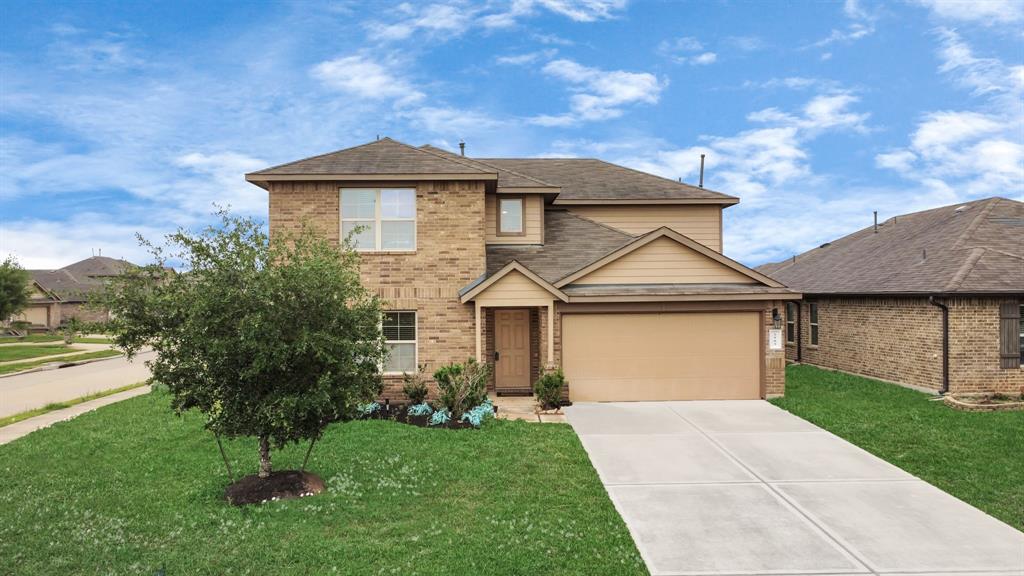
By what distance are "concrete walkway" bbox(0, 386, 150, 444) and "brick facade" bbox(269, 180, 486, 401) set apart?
6727 millimetres

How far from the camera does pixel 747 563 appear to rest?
238 inches

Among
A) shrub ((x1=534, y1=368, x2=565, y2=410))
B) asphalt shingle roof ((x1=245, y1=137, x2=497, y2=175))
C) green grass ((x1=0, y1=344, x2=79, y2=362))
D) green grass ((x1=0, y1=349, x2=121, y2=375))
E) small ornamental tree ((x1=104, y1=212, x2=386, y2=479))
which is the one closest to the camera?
small ornamental tree ((x1=104, y1=212, x2=386, y2=479))

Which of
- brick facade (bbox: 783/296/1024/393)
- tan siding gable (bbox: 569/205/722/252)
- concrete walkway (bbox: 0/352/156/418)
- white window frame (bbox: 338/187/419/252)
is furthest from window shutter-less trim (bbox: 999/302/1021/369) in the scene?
concrete walkway (bbox: 0/352/156/418)

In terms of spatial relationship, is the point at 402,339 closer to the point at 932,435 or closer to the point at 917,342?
the point at 932,435

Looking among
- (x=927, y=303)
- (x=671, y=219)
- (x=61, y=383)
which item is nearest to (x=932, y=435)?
(x=927, y=303)

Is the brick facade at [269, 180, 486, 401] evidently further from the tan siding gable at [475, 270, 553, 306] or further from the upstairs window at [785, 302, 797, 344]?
the upstairs window at [785, 302, 797, 344]

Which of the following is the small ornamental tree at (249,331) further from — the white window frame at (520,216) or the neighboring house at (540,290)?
the white window frame at (520,216)

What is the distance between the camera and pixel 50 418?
1407 cm

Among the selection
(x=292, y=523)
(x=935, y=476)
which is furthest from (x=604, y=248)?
(x=292, y=523)

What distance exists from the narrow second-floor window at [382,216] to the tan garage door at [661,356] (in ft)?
14.6

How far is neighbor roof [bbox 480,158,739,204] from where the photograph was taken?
18448 millimetres

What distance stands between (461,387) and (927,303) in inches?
490

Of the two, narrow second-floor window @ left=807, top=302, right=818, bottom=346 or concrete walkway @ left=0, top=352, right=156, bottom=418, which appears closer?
concrete walkway @ left=0, top=352, right=156, bottom=418

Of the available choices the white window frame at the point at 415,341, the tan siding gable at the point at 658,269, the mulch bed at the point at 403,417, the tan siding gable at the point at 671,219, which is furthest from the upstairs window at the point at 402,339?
the tan siding gable at the point at 671,219
